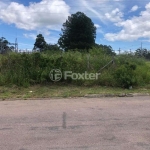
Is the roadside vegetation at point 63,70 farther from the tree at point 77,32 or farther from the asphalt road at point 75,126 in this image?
the tree at point 77,32

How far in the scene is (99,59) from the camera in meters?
11.4

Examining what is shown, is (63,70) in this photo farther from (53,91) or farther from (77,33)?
(77,33)

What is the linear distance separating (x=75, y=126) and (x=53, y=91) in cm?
479

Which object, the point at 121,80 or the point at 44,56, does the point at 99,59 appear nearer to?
the point at 121,80

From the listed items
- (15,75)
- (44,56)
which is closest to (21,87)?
(15,75)

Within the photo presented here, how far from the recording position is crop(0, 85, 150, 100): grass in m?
8.53

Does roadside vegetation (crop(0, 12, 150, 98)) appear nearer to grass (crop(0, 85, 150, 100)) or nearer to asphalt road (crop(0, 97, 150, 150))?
grass (crop(0, 85, 150, 100))

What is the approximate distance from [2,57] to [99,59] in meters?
5.54

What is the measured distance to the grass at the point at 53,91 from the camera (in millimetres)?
8531

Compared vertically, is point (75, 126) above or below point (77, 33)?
below

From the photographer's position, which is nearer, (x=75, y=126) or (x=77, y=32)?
(x=75, y=126)

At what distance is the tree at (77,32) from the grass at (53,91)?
36.4 meters

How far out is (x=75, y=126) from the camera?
15.2ft

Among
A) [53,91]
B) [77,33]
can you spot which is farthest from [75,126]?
[77,33]
